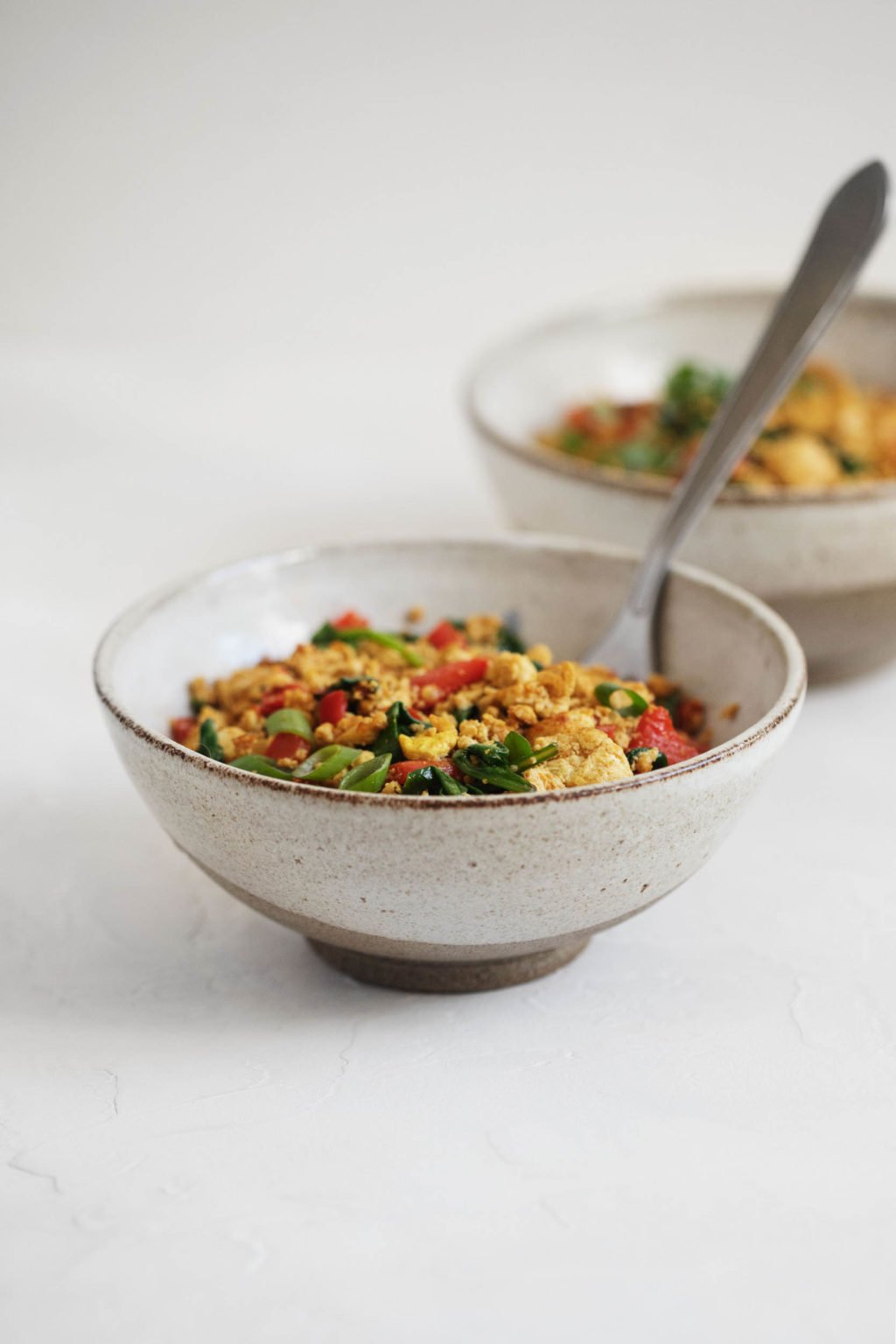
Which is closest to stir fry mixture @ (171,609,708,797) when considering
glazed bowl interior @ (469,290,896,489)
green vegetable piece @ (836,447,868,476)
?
green vegetable piece @ (836,447,868,476)

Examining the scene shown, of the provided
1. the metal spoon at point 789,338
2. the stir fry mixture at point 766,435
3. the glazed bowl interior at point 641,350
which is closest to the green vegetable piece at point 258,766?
the metal spoon at point 789,338

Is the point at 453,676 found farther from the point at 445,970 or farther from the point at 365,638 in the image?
the point at 445,970

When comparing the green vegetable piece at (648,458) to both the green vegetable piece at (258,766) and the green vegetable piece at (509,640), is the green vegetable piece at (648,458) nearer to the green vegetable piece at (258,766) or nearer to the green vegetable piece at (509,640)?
the green vegetable piece at (509,640)

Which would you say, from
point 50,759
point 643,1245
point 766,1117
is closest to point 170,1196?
point 643,1245

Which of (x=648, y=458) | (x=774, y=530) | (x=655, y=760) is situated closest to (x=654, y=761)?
(x=655, y=760)

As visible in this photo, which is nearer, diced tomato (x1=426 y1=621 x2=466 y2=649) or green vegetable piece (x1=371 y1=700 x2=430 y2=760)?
green vegetable piece (x1=371 y1=700 x2=430 y2=760)

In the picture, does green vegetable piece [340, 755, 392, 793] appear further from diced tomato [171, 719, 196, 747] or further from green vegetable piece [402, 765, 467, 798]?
diced tomato [171, 719, 196, 747]

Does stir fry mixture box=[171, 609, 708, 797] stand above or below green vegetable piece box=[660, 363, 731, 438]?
below
